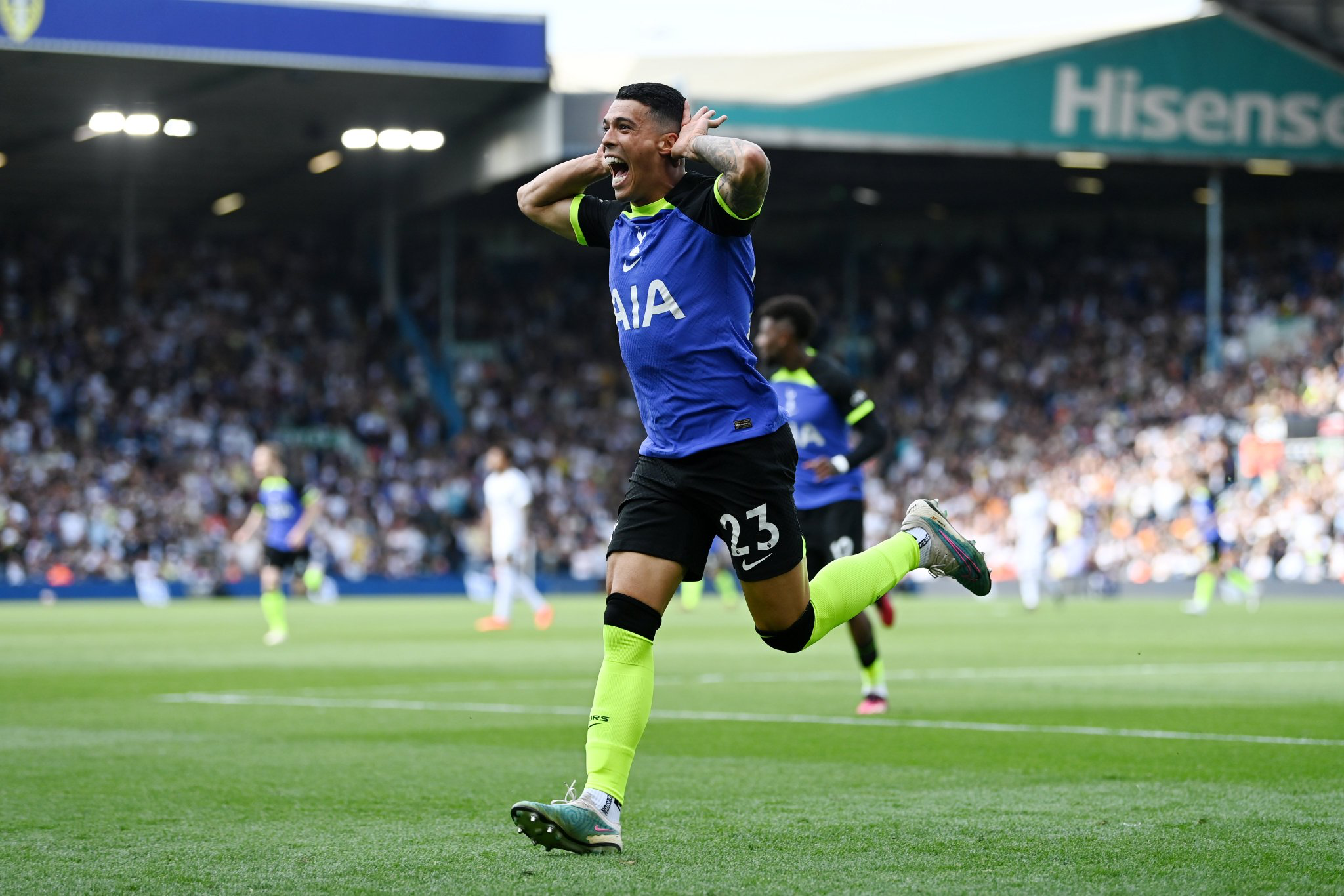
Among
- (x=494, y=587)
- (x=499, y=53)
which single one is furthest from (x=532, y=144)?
(x=494, y=587)

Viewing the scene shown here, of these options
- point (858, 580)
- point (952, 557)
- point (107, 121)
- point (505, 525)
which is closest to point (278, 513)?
point (505, 525)

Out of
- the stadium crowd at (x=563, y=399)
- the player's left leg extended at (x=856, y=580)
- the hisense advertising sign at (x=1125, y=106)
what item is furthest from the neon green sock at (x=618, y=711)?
the hisense advertising sign at (x=1125, y=106)

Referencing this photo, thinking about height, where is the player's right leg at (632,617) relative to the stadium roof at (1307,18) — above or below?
below

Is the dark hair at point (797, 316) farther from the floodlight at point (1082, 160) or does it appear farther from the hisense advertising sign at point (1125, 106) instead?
Result: the floodlight at point (1082, 160)

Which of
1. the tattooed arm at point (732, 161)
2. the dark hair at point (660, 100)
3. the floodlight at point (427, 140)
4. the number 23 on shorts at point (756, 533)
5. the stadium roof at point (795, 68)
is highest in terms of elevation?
the stadium roof at point (795, 68)

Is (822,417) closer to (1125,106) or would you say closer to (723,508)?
(723,508)

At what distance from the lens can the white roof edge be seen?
36.6 metres

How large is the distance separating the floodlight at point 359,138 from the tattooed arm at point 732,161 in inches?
1308

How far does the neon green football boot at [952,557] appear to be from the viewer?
21.3ft

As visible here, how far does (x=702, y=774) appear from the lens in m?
7.64

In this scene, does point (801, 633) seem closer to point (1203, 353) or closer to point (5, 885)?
point (5, 885)

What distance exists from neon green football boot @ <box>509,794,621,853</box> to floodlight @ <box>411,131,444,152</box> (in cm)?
3374

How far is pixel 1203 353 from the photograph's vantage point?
4125 centimetres

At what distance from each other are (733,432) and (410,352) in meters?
40.2
